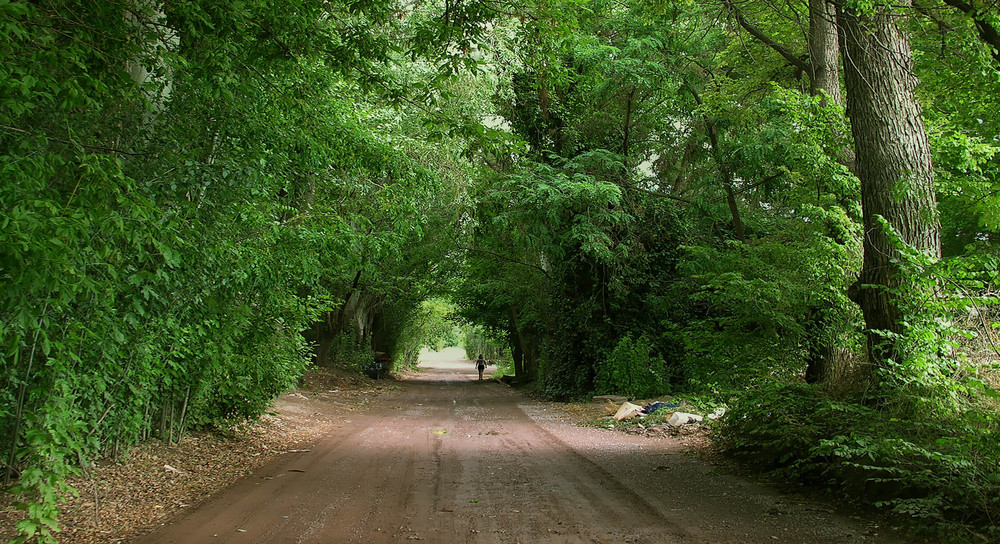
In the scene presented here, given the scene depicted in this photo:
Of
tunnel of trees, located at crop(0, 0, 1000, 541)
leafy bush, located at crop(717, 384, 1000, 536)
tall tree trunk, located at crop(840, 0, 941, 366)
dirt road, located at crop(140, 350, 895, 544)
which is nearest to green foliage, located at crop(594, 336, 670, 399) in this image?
tunnel of trees, located at crop(0, 0, 1000, 541)

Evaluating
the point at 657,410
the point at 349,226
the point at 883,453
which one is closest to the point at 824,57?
the point at 657,410

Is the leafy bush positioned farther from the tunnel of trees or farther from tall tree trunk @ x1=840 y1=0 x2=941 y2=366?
tall tree trunk @ x1=840 y1=0 x2=941 y2=366

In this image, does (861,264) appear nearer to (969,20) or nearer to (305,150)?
(969,20)

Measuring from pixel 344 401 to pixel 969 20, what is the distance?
1697 centimetres

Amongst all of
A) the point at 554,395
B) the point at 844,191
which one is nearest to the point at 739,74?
the point at 844,191

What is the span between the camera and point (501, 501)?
6273 millimetres

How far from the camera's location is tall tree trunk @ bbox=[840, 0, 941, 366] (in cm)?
655

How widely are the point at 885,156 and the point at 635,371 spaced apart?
11.0 metres

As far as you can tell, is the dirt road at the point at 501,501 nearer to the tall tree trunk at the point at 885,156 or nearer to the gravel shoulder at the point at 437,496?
the gravel shoulder at the point at 437,496

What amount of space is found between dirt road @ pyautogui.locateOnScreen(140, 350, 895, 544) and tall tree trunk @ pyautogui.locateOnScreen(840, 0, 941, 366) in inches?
87.5

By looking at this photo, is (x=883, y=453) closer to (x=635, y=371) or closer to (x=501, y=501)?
(x=501, y=501)

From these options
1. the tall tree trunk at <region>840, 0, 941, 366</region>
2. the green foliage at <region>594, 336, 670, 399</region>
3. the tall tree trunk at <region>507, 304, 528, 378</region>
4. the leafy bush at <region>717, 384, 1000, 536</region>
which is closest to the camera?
the leafy bush at <region>717, 384, 1000, 536</region>

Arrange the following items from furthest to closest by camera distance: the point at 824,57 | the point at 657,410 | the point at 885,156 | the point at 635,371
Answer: the point at 635,371, the point at 657,410, the point at 824,57, the point at 885,156

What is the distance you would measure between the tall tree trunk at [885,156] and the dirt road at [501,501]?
7.29ft
